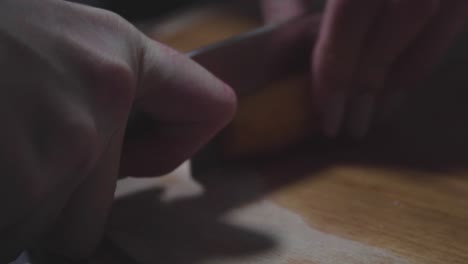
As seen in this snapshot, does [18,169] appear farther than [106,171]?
No

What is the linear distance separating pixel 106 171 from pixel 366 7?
1.48 ft

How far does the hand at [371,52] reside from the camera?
2.52 feet

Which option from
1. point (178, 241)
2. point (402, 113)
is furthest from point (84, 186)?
point (402, 113)

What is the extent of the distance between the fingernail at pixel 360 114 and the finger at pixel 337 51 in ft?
0.09

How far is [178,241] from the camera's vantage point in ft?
2.03

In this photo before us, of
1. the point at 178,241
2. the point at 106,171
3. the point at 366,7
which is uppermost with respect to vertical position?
the point at 366,7

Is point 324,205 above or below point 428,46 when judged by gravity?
below

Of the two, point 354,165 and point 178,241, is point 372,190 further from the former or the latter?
point 178,241

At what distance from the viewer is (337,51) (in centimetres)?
77

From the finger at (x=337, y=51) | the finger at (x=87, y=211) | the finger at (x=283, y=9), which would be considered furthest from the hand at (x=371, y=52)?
the finger at (x=87, y=211)

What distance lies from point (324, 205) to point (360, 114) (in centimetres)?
21

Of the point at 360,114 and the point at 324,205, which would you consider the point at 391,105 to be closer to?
the point at 360,114

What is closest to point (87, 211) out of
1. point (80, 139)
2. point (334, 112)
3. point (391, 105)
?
point (80, 139)

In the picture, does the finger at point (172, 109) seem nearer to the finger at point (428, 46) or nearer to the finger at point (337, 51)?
the finger at point (337, 51)
